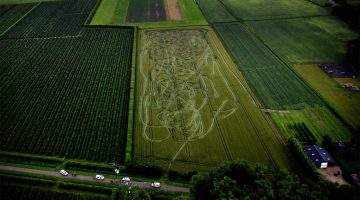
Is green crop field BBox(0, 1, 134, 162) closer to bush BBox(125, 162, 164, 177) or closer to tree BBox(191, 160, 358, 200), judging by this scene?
bush BBox(125, 162, 164, 177)

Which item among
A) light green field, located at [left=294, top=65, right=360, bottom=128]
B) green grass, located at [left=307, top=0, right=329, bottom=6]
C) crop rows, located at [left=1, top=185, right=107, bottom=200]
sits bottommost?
crop rows, located at [left=1, top=185, right=107, bottom=200]

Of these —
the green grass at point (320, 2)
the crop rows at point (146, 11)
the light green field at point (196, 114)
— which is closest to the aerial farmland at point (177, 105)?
the light green field at point (196, 114)

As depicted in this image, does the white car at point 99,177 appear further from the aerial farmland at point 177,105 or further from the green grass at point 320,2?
the green grass at point 320,2

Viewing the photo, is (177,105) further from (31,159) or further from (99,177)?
(31,159)

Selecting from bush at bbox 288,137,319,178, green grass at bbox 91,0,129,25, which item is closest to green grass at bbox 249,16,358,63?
bush at bbox 288,137,319,178

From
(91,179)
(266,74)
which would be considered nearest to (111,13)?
(266,74)

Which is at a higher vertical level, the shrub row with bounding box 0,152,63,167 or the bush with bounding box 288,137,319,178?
the bush with bounding box 288,137,319,178
